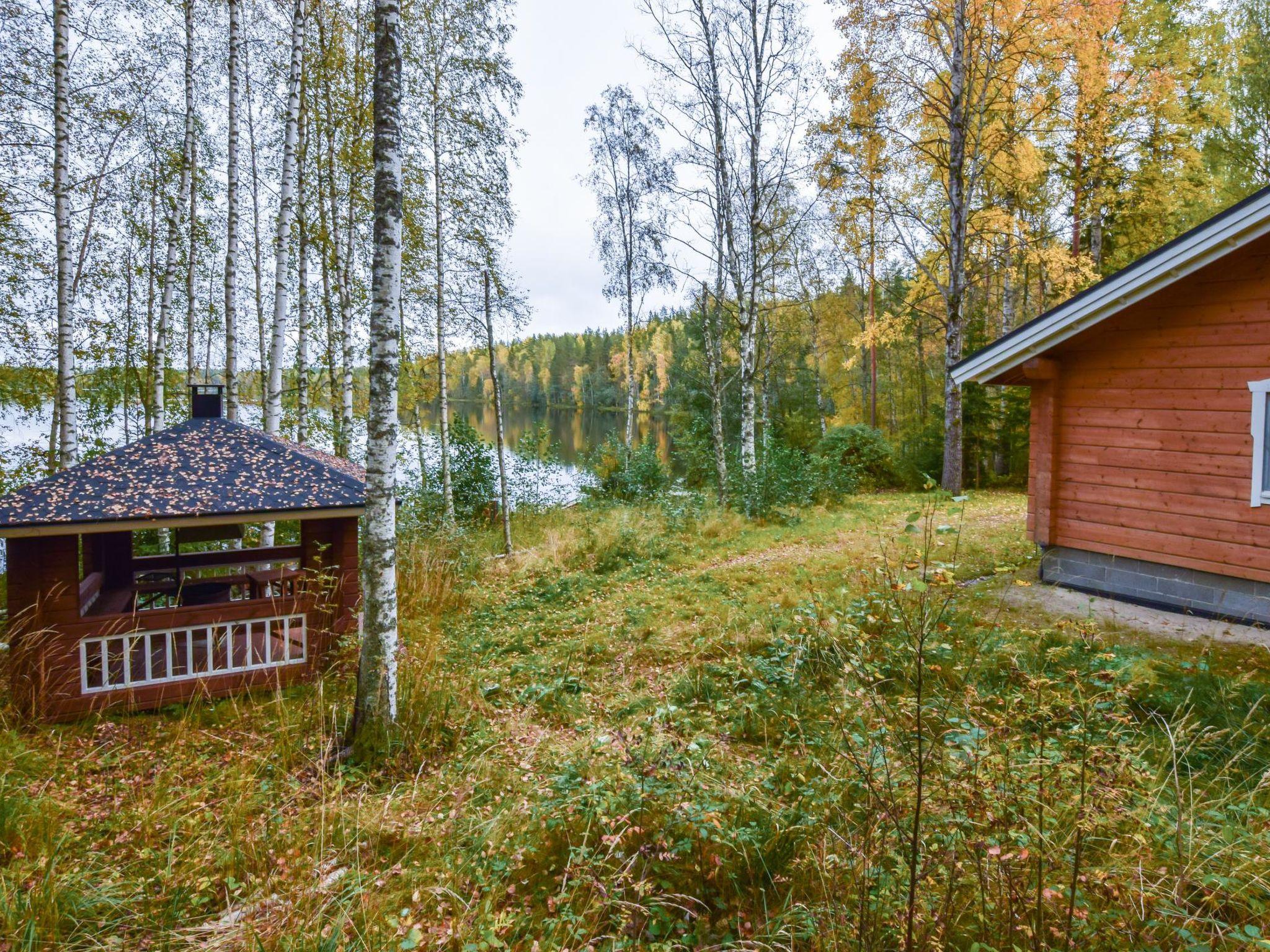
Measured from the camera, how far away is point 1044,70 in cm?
1162

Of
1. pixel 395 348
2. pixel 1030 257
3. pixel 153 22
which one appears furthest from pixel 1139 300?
pixel 153 22

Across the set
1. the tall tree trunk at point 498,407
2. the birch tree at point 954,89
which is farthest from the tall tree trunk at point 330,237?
the birch tree at point 954,89

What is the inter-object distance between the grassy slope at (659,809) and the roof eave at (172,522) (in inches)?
55.5

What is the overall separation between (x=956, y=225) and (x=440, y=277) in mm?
10078

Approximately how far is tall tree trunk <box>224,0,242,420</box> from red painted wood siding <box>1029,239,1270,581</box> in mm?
11074

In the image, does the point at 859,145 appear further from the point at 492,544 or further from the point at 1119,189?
the point at 492,544

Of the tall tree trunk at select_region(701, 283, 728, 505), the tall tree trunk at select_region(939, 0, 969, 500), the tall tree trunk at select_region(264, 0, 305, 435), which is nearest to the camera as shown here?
the tall tree trunk at select_region(264, 0, 305, 435)

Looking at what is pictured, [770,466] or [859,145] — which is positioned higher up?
[859,145]

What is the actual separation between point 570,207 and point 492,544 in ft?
47.9

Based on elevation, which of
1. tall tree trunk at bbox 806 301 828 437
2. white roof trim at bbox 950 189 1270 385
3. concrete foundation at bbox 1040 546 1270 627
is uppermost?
tall tree trunk at bbox 806 301 828 437

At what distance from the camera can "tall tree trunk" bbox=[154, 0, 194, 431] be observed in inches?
361

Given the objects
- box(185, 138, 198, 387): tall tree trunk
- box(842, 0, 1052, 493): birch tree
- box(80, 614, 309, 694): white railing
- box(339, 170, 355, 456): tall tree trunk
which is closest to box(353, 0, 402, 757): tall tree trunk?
box(80, 614, 309, 694): white railing

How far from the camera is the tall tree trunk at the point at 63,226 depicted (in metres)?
6.93

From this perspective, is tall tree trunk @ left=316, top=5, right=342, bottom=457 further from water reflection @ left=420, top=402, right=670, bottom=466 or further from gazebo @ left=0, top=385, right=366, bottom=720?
water reflection @ left=420, top=402, right=670, bottom=466
